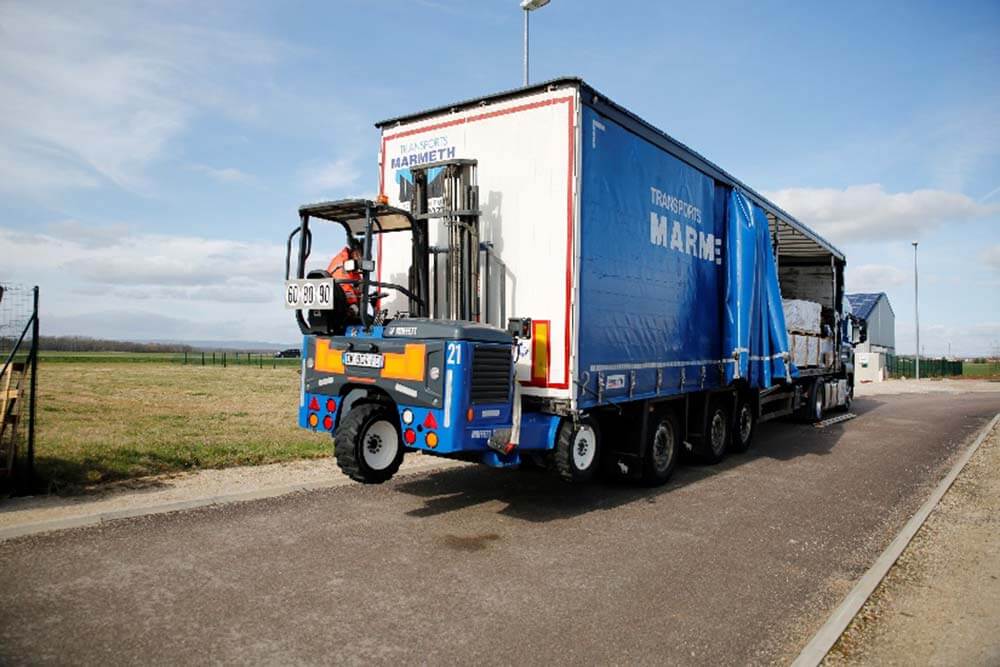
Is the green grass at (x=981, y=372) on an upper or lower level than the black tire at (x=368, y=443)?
lower

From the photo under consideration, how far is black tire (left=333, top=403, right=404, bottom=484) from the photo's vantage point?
561 cm

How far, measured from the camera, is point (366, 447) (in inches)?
226

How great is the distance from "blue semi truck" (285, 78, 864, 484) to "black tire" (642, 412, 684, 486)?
0.09 ft

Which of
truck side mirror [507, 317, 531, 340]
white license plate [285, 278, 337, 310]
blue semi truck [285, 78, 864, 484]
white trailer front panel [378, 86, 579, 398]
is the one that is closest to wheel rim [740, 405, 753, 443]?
blue semi truck [285, 78, 864, 484]

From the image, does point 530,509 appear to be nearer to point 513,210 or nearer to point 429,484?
point 429,484

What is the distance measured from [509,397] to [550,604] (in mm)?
2108

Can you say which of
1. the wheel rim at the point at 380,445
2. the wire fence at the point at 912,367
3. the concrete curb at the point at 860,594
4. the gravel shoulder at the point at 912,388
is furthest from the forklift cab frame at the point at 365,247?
the wire fence at the point at 912,367

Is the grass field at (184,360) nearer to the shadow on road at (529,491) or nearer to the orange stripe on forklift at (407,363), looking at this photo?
the shadow on road at (529,491)

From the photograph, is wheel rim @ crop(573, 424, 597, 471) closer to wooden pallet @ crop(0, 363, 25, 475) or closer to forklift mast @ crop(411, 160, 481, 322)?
forklift mast @ crop(411, 160, 481, 322)

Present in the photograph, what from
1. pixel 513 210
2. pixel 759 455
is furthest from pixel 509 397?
pixel 759 455

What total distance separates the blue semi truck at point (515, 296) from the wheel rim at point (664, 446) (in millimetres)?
32

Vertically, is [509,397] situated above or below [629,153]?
below

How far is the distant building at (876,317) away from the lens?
50625mm

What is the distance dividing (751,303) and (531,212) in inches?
184
